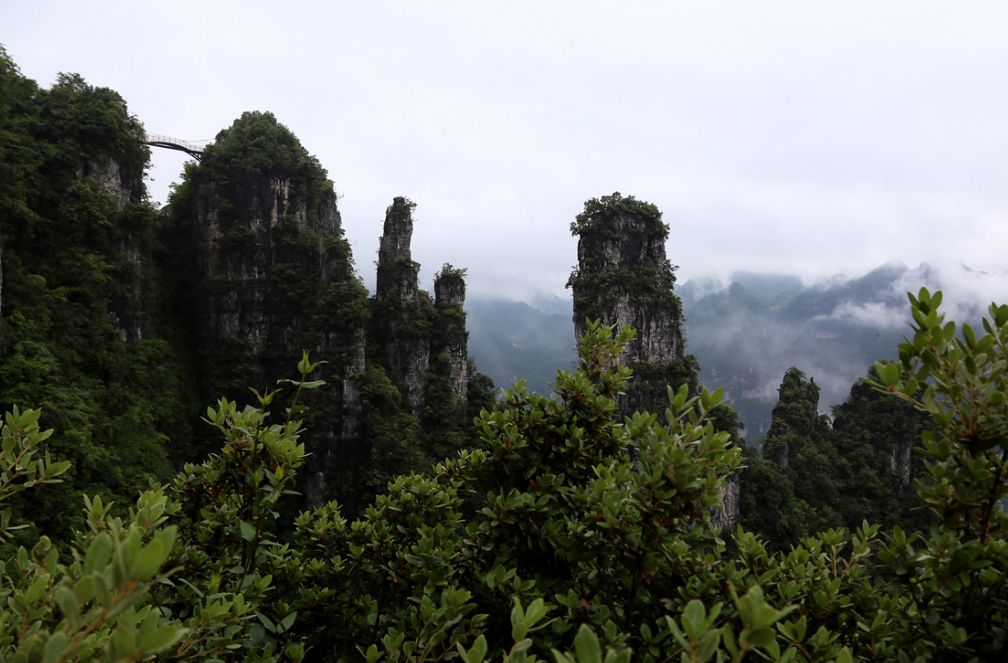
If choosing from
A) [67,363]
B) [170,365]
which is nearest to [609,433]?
[67,363]

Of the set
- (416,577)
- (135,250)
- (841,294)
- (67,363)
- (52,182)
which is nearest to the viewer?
(416,577)

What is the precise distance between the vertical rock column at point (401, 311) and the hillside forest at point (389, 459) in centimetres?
14

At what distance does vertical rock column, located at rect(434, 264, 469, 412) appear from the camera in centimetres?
3014

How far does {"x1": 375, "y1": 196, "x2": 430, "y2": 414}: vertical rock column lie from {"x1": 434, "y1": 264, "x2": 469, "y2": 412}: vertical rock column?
1.41m

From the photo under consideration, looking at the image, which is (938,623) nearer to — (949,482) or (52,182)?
(949,482)

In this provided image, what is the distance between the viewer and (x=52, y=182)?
65.8 feet

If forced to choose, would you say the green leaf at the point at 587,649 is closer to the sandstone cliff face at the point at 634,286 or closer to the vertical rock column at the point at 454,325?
the sandstone cliff face at the point at 634,286

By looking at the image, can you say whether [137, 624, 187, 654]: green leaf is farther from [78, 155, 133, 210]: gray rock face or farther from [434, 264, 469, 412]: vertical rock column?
[434, 264, 469, 412]: vertical rock column

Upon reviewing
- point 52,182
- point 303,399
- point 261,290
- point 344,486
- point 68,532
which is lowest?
point 344,486

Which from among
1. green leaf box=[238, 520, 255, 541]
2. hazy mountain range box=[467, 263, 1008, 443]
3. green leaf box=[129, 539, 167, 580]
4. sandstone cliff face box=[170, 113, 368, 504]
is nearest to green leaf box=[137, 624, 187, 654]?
green leaf box=[129, 539, 167, 580]

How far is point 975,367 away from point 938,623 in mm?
963

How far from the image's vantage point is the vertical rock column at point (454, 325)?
30.1 metres

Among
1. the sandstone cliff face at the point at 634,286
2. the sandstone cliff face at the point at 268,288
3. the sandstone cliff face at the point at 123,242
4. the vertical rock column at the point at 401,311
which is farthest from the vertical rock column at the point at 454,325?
the sandstone cliff face at the point at 123,242

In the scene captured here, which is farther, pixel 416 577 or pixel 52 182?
pixel 52 182
